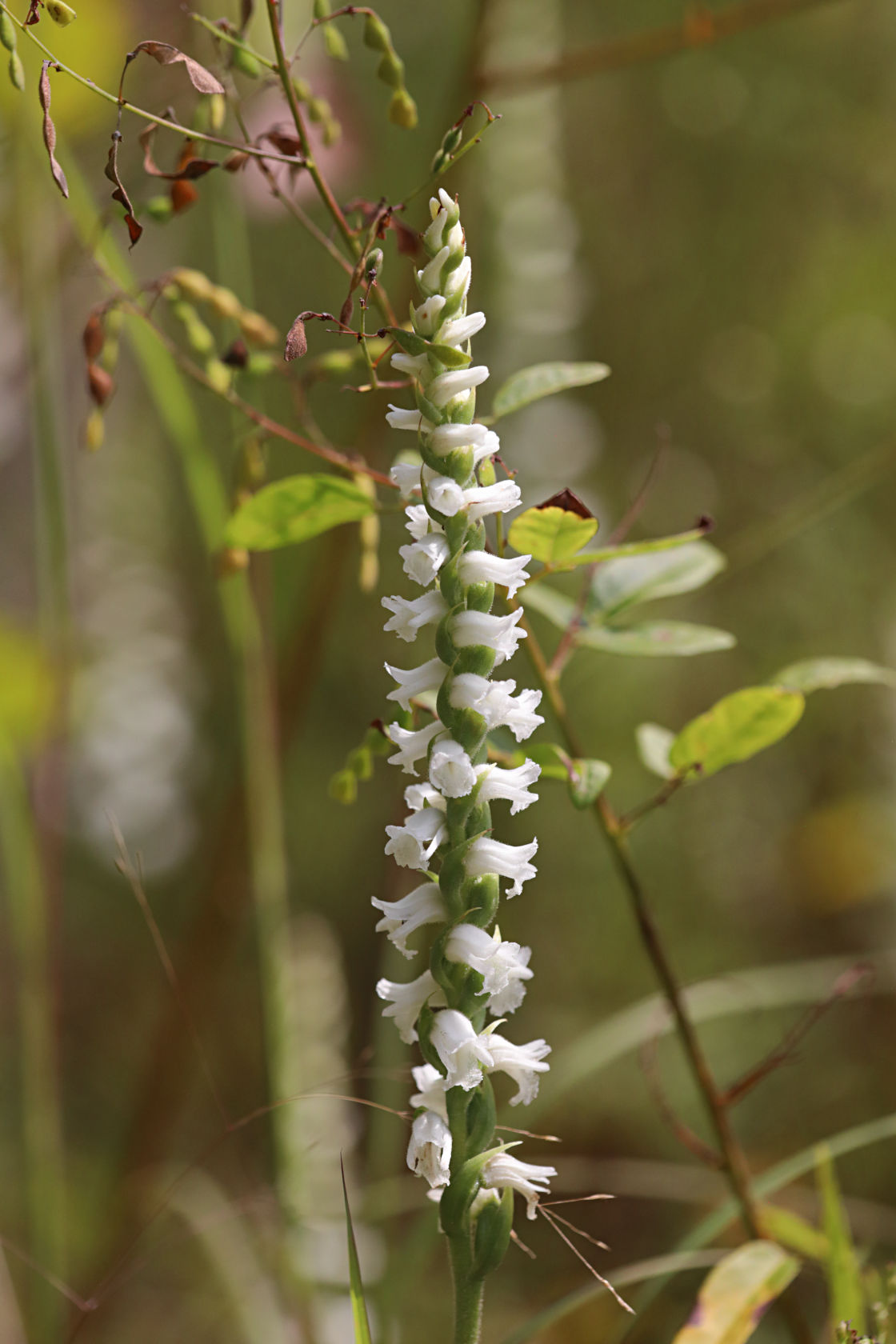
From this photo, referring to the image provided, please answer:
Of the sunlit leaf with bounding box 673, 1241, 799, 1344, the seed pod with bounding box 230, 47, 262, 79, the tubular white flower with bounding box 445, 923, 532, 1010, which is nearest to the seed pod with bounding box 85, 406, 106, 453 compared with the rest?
the seed pod with bounding box 230, 47, 262, 79

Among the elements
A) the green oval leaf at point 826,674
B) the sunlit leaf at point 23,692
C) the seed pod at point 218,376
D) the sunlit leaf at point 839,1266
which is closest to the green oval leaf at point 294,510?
the seed pod at point 218,376

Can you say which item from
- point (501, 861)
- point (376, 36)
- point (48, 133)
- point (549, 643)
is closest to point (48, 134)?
point (48, 133)

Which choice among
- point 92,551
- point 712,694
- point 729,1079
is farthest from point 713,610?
point 92,551

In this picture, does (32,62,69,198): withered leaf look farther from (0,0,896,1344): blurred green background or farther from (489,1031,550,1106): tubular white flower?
(0,0,896,1344): blurred green background

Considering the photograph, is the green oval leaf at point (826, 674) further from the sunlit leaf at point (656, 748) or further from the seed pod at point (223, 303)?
the seed pod at point (223, 303)

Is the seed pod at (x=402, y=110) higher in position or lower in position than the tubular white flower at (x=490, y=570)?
higher

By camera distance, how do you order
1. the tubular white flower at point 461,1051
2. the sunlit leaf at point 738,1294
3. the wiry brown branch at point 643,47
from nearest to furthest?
the tubular white flower at point 461,1051 → the sunlit leaf at point 738,1294 → the wiry brown branch at point 643,47
